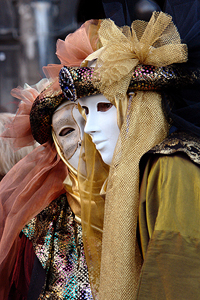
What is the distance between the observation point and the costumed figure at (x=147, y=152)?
2.12 feet

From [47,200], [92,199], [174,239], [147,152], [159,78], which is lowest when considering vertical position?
[47,200]

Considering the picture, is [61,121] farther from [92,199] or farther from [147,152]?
[147,152]

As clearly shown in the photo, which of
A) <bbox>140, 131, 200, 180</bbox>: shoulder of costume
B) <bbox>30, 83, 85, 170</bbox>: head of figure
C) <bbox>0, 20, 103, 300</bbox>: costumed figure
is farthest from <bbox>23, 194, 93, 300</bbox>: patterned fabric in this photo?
<bbox>140, 131, 200, 180</bbox>: shoulder of costume

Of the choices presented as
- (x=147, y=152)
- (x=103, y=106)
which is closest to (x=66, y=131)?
(x=103, y=106)

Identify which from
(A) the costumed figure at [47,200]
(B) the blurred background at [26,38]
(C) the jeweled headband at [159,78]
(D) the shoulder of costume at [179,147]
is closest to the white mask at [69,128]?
(A) the costumed figure at [47,200]

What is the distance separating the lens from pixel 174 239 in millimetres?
643

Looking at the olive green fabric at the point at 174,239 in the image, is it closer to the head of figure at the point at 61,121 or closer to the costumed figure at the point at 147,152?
the costumed figure at the point at 147,152

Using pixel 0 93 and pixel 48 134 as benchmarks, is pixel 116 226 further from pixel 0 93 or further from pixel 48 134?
pixel 0 93

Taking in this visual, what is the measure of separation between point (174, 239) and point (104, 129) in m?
0.42

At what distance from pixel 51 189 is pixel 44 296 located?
1.37 feet

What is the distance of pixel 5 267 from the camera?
48.8 inches

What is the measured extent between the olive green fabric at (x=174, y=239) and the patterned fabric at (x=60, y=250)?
1.79ft

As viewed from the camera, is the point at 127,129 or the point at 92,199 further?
the point at 92,199

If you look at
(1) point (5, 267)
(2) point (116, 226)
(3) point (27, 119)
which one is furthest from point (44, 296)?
(3) point (27, 119)
